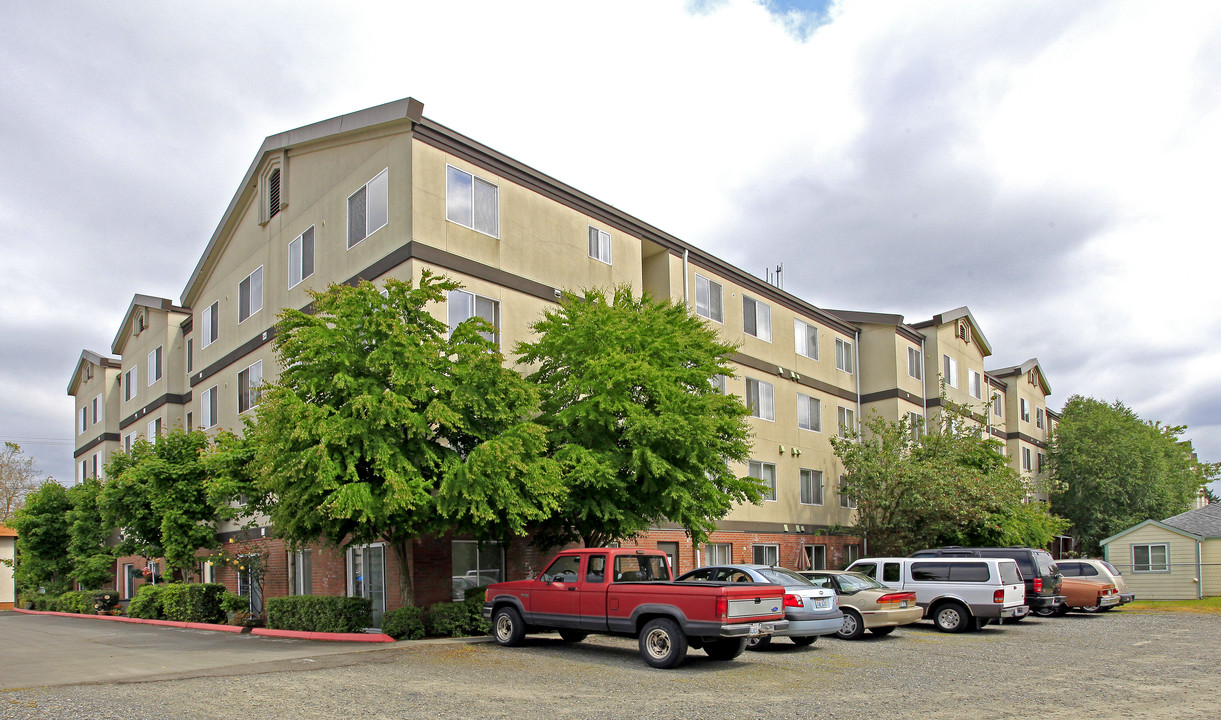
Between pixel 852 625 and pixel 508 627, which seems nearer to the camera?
pixel 508 627

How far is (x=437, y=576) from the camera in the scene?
2008cm

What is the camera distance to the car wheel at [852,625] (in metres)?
19.0

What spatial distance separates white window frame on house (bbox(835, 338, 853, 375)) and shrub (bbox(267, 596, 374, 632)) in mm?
23187

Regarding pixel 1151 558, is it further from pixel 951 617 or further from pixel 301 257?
pixel 301 257

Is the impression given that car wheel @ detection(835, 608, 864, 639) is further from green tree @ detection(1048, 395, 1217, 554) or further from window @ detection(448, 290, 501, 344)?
green tree @ detection(1048, 395, 1217, 554)

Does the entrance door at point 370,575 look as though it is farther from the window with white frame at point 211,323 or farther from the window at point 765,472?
the window at point 765,472

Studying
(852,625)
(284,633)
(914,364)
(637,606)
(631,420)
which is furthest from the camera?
(914,364)

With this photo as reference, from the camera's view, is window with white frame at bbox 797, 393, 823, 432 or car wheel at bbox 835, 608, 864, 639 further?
window with white frame at bbox 797, 393, 823, 432

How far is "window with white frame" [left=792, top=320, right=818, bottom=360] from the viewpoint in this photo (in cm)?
3487

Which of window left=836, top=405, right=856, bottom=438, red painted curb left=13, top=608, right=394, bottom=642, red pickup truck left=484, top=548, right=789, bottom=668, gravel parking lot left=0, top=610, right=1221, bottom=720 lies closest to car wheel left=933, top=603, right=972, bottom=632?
gravel parking lot left=0, top=610, right=1221, bottom=720

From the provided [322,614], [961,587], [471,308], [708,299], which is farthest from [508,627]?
[708,299]

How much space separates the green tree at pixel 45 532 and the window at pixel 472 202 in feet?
83.9

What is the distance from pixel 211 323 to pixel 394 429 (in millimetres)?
18033

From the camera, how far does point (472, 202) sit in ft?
73.5
